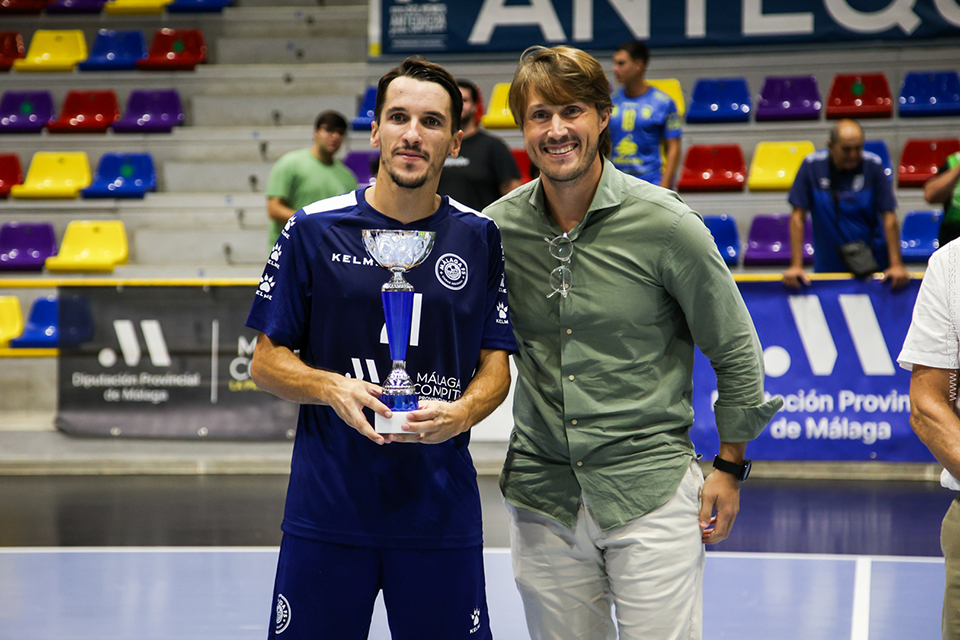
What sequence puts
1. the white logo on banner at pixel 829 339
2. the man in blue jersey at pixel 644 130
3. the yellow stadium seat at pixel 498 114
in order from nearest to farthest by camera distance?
the white logo on banner at pixel 829 339 < the man in blue jersey at pixel 644 130 < the yellow stadium seat at pixel 498 114

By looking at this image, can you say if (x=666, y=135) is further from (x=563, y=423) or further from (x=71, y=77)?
(x=71, y=77)

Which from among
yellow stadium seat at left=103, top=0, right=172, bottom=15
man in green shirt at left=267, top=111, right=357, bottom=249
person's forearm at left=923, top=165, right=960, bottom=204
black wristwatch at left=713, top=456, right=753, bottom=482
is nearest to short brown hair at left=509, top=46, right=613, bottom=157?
black wristwatch at left=713, top=456, right=753, bottom=482

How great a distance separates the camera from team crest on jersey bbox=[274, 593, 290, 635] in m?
2.29

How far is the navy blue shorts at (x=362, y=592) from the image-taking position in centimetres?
227

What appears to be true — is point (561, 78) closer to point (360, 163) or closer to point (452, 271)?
point (452, 271)

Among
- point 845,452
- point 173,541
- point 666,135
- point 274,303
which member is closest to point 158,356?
point 173,541

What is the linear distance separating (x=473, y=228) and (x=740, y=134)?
8362mm

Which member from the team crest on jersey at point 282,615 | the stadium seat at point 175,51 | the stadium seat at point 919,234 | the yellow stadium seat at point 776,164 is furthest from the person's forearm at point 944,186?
the stadium seat at point 175,51

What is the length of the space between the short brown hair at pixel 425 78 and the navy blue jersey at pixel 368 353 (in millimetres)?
258

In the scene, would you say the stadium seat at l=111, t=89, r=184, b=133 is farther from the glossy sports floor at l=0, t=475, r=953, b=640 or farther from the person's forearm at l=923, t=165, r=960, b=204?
the person's forearm at l=923, t=165, r=960, b=204

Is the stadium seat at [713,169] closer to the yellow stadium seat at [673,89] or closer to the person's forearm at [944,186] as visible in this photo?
the yellow stadium seat at [673,89]

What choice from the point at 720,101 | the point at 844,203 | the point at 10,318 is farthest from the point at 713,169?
the point at 10,318

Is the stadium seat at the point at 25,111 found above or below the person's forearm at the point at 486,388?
above

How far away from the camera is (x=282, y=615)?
229cm
